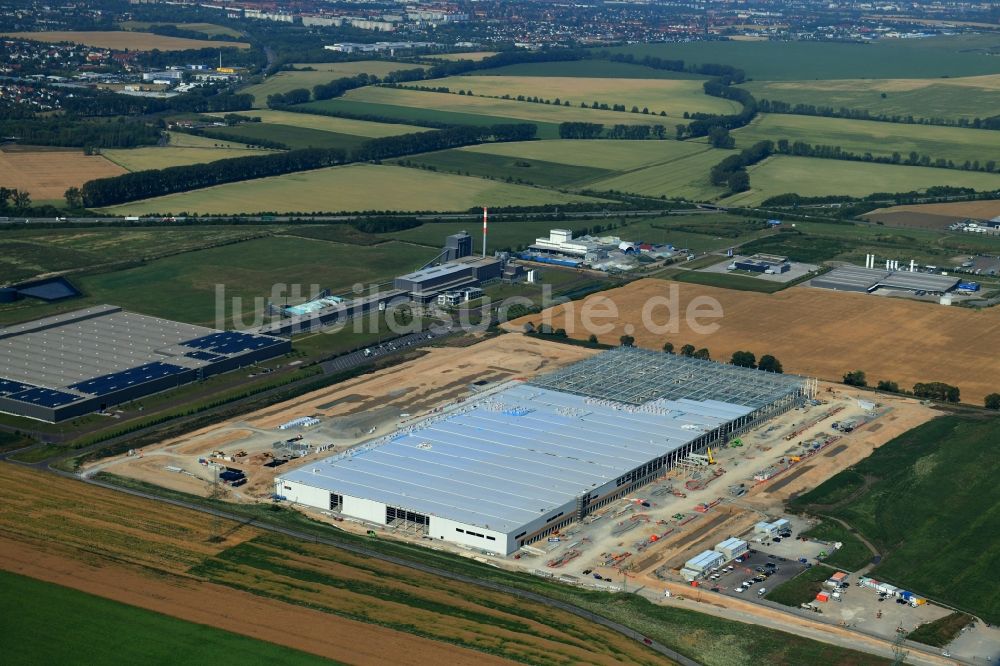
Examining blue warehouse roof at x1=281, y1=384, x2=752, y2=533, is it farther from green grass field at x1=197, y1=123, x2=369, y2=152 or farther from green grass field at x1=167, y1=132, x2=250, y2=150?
green grass field at x1=197, y1=123, x2=369, y2=152

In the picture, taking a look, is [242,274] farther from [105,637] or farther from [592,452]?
[105,637]

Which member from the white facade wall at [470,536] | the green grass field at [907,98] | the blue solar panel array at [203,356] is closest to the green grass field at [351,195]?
the blue solar panel array at [203,356]

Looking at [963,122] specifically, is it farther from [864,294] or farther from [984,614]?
[984,614]

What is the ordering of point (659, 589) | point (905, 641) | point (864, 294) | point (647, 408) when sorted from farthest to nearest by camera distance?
point (864, 294)
point (647, 408)
point (659, 589)
point (905, 641)

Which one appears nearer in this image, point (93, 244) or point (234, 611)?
point (234, 611)

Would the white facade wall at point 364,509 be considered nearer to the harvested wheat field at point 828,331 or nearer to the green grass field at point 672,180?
the harvested wheat field at point 828,331

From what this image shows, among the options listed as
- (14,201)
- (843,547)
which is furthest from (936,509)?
(14,201)

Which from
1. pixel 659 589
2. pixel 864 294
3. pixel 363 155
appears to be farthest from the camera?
pixel 363 155

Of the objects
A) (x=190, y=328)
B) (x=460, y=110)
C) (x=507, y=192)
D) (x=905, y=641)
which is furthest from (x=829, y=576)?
(x=460, y=110)
